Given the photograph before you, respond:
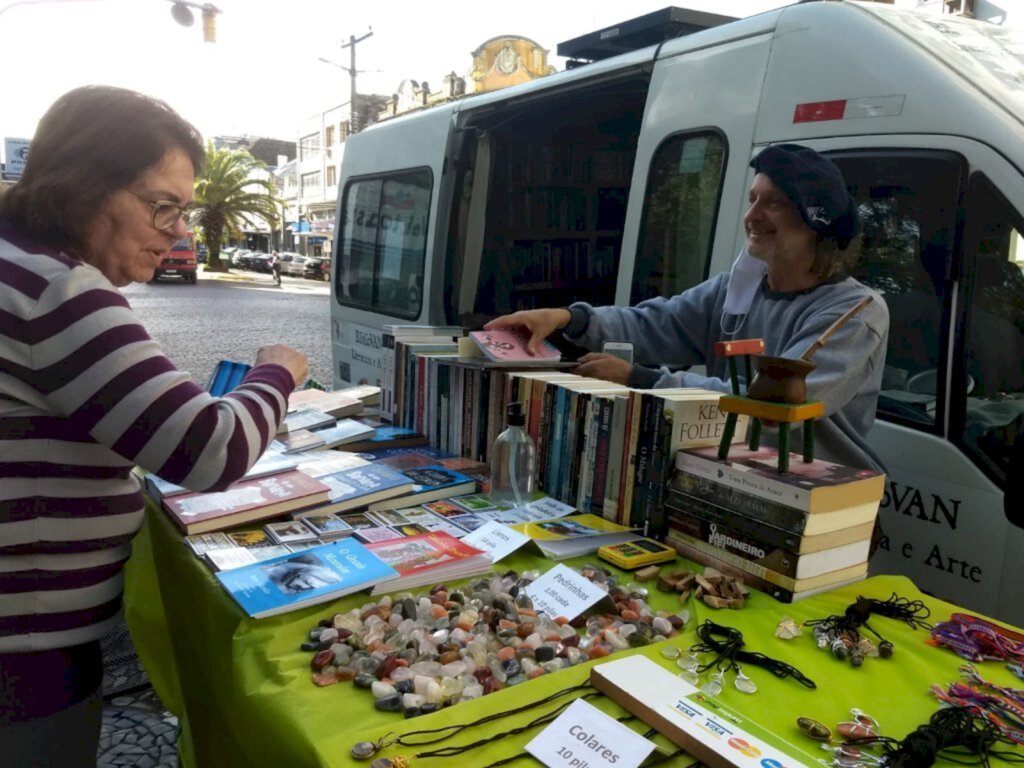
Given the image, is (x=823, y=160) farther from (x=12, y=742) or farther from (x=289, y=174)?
(x=289, y=174)

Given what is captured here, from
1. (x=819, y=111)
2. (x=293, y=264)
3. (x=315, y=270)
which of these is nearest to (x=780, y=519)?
(x=819, y=111)

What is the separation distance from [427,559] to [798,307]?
4.80 feet

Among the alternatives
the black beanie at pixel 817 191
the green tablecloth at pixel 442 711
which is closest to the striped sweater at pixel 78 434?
the green tablecloth at pixel 442 711

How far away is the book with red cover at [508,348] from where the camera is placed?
250 centimetres

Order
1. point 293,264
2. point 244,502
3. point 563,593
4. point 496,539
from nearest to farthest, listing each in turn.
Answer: point 563,593, point 496,539, point 244,502, point 293,264

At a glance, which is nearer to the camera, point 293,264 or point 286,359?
point 286,359

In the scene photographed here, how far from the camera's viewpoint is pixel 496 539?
5.98 feet

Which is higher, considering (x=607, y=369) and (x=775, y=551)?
(x=607, y=369)

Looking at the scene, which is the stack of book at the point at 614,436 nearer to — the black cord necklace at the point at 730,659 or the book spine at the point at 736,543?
the book spine at the point at 736,543

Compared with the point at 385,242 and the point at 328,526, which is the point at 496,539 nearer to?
the point at 328,526

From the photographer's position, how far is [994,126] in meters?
2.30

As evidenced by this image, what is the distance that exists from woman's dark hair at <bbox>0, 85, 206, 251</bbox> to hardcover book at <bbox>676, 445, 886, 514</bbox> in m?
1.32

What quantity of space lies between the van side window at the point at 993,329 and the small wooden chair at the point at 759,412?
1027 mm

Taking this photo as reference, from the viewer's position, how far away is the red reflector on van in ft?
9.09
